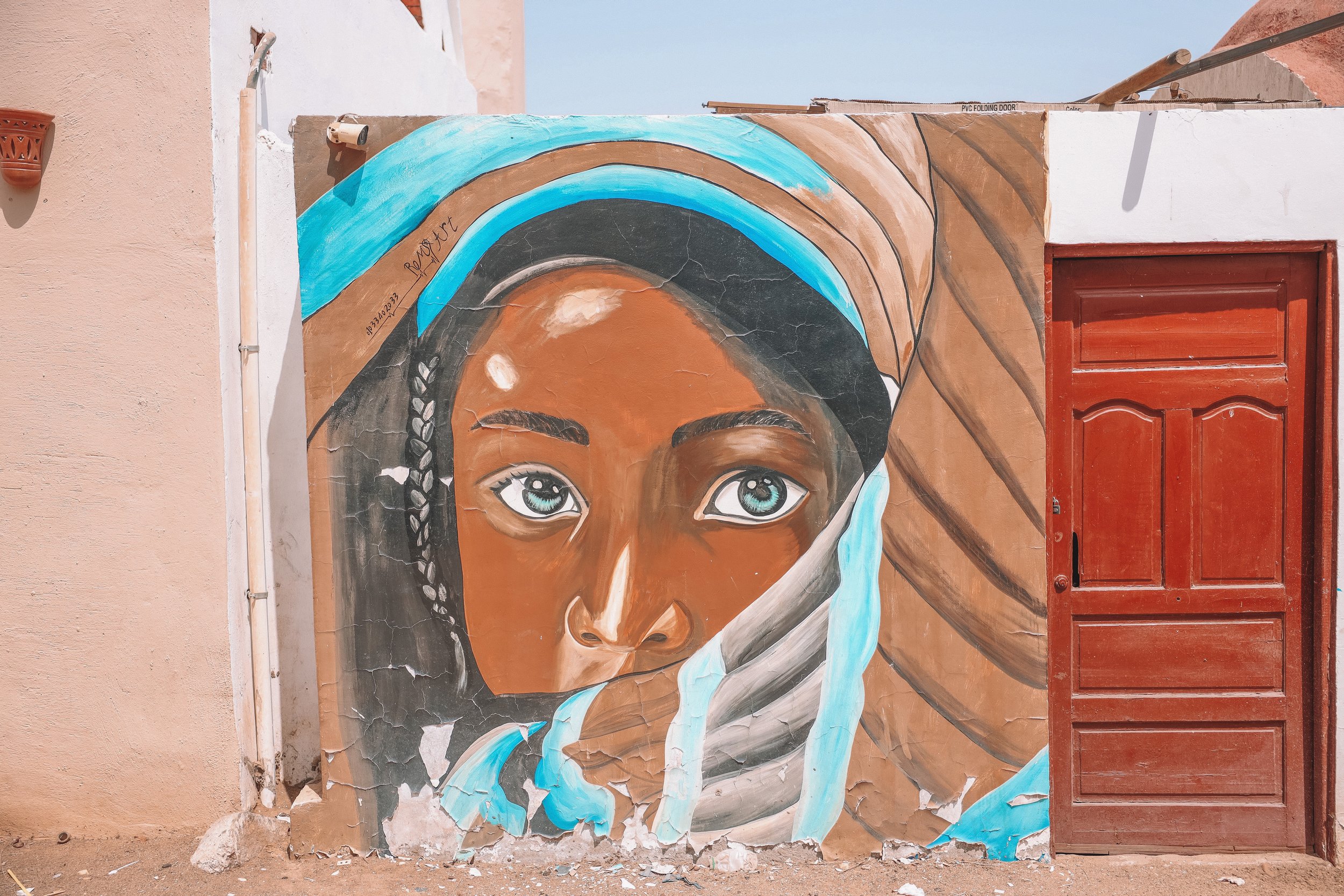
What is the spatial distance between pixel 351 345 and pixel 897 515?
2.17 metres

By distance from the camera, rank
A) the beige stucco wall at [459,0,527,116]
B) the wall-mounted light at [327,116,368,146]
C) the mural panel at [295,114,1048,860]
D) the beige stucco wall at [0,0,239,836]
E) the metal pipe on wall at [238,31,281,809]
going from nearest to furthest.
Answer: the wall-mounted light at [327,116,368,146] → the mural panel at [295,114,1048,860] → the beige stucco wall at [0,0,239,836] → the metal pipe on wall at [238,31,281,809] → the beige stucco wall at [459,0,527,116]

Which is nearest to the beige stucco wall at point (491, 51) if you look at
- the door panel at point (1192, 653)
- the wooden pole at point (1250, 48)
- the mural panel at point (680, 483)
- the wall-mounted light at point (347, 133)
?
the wall-mounted light at point (347, 133)

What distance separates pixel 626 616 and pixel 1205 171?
272 centimetres

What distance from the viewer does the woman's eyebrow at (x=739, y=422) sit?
3.12 metres

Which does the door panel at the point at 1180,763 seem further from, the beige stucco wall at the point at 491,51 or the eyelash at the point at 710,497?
the beige stucco wall at the point at 491,51

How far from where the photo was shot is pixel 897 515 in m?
3.15

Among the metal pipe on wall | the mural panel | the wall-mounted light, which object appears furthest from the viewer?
the metal pipe on wall

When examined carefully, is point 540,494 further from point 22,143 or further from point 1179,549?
point 1179,549

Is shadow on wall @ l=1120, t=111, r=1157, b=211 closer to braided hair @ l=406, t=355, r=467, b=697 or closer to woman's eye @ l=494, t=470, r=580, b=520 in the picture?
woman's eye @ l=494, t=470, r=580, b=520

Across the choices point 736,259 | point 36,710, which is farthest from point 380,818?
point 736,259

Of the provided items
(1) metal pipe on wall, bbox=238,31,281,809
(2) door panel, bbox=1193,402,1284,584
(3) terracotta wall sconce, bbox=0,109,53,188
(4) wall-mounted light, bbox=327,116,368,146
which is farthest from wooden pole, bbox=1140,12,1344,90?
(3) terracotta wall sconce, bbox=0,109,53,188

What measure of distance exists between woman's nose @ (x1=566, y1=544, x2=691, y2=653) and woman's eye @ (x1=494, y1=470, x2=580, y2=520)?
11.3 inches

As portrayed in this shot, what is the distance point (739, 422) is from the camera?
3.13 m

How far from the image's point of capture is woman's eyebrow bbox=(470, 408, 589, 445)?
3137 mm
